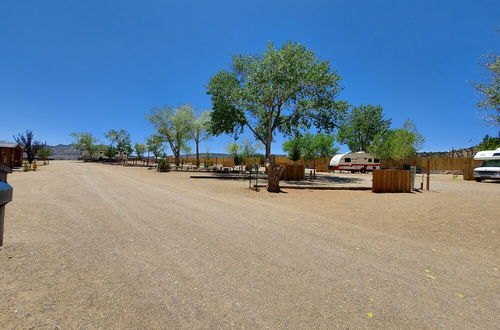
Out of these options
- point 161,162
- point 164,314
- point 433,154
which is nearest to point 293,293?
point 164,314

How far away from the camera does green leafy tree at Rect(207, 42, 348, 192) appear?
21.4 meters

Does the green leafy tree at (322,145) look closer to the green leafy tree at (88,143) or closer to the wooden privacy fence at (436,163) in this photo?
the wooden privacy fence at (436,163)

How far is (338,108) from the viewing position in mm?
23906

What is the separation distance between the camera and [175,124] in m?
42.0

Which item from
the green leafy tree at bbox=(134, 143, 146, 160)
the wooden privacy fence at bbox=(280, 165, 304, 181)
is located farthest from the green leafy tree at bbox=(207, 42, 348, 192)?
the green leafy tree at bbox=(134, 143, 146, 160)

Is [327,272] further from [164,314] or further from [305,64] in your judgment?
[305,64]

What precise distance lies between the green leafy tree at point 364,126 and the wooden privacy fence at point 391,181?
46.4 meters

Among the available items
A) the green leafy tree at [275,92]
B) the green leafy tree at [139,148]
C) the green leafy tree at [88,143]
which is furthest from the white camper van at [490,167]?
the green leafy tree at [88,143]

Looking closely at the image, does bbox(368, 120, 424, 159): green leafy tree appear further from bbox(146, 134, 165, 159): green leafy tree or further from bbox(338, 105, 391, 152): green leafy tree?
bbox(146, 134, 165, 159): green leafy tree

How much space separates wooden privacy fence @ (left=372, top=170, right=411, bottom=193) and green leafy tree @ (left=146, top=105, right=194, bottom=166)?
32.8m

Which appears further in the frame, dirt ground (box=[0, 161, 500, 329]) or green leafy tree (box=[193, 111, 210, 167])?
green leafy tree (box=[193, 111, 210, 167])

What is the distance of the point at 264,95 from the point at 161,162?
1716cm

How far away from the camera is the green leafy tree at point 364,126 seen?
193ft

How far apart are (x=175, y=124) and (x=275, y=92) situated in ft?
80.6
